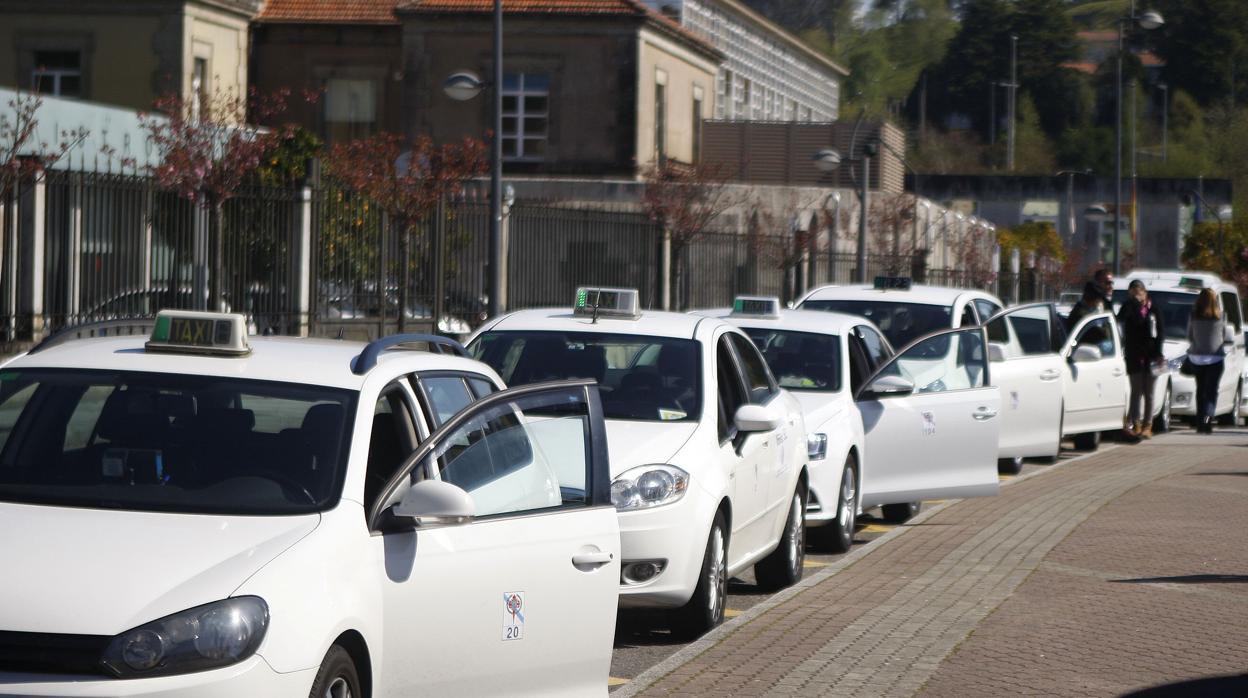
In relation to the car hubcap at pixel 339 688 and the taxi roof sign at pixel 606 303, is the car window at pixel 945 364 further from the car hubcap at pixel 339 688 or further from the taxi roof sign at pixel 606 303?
the car hubcap at pixel 339 688

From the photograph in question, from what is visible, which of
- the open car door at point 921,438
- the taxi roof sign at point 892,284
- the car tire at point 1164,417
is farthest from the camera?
the car tire at point 1164,417

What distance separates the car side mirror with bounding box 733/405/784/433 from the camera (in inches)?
374

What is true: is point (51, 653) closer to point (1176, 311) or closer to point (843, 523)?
point (843, 523)

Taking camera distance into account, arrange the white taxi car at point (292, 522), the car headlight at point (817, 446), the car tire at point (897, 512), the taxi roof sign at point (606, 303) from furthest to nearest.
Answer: the car tire at point (897, 512), the car headlight at point (817, 446), the taxi roof sign at point (606, 303), the white taxi car at point (292, 522)

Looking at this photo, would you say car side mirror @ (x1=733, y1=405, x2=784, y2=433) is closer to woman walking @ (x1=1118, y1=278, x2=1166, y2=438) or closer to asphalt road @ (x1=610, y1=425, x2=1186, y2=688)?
asphalt road @ (x1=610, y1=425, x2=1186, y2=688)

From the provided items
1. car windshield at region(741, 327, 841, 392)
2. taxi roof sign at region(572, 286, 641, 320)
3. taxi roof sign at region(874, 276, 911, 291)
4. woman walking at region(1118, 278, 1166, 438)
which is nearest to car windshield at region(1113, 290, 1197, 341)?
woman walking at region(1118, 278, 1166, 438)

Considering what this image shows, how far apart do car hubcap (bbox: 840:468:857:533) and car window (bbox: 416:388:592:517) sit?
5.92 m

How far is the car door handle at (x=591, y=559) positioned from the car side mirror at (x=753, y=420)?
124 inches

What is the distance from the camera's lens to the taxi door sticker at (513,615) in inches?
232

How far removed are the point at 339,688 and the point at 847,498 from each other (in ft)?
24.9

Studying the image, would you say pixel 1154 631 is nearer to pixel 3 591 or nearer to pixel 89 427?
pixel 89 427

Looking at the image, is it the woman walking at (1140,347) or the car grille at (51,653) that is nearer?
the car grille at (51,653)

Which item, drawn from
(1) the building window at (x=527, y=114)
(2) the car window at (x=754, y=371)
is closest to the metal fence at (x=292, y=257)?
(2) the car window at (x=754, y=371)

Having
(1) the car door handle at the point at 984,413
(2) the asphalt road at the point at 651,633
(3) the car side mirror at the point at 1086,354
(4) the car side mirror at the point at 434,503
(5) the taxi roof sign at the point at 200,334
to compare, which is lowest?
(2) the asphalt road at the point at 651,633
